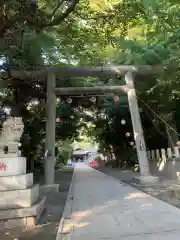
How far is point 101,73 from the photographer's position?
1728 cm

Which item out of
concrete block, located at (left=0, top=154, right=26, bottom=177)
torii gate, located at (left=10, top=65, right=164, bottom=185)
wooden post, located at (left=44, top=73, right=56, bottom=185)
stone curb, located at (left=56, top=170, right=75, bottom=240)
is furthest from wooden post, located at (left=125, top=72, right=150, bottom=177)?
concrete block, located at (left=0, top=154, right=26, bottom=177)

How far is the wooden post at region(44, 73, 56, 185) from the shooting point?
→ 53.1ft

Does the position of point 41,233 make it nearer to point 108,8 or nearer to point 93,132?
point 108,8

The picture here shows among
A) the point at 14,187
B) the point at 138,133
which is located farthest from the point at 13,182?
the point at 138,133

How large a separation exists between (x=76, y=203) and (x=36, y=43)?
209 inches

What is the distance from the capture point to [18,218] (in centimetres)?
788

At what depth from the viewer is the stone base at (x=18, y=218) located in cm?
780

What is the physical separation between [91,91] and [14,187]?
989 cm

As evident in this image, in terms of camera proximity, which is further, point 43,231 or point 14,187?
point 14,187

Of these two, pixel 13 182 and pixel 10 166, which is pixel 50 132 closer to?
pixel 10 166

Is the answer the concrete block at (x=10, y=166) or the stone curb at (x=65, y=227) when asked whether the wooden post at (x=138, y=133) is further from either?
the concrete block at (x=10, y=166)

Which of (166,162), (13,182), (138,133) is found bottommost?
(13,182)

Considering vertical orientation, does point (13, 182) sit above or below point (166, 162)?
below

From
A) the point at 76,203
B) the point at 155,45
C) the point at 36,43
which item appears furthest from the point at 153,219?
the point at 155,45
